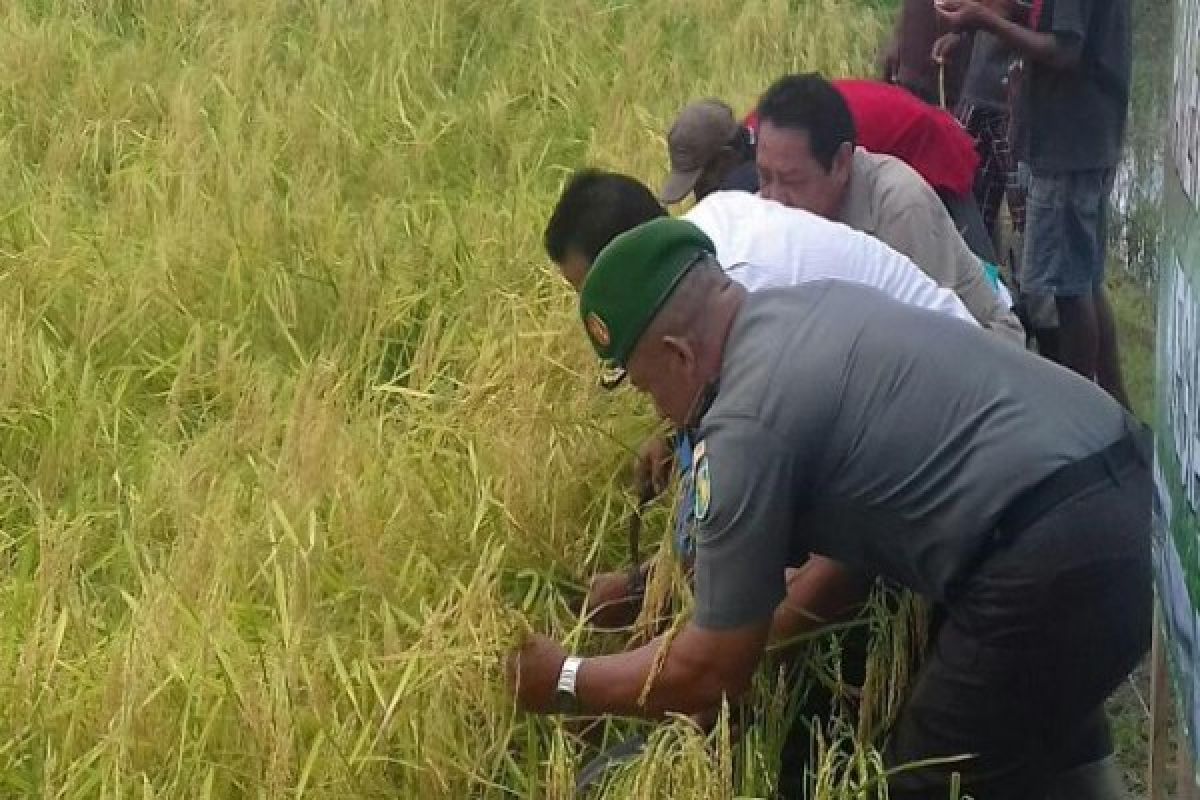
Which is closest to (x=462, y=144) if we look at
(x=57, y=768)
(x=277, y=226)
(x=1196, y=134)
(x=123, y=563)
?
(x=277, y=226)

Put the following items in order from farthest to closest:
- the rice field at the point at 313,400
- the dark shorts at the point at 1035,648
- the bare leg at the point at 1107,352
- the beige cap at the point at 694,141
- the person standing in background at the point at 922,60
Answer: the person standing in background at the point at 922,60 < the bare leg at the point at 1107,352 < the beige cap at the point at 694,141 < the rice field at the point at 313,400 < the dark shorts at the point at 1035,648

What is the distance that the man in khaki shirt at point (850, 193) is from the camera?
345 cm

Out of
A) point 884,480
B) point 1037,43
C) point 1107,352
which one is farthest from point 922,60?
point 884,480

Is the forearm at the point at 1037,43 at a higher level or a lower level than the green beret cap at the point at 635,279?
lower

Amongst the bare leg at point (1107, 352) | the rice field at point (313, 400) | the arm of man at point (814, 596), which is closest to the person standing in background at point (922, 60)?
the rice field at point (313, 400)

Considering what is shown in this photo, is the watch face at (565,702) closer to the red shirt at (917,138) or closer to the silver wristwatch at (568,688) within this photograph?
the silver wristwatch at (568,688)

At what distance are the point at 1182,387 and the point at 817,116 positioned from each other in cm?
177

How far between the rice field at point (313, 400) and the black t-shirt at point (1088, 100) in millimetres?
1066

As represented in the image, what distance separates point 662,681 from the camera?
2.36m

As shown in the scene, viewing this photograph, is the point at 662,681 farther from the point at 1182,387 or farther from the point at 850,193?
the point at 850,193

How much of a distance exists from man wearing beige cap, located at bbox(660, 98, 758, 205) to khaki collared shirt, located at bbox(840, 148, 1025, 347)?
1.36ft

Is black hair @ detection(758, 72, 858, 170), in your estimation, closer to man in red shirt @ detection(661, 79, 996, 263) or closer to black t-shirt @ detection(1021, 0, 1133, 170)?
man in red shirt @ detection(661, 79, 996, 263)

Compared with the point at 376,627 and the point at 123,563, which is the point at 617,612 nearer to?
the point at 376,627

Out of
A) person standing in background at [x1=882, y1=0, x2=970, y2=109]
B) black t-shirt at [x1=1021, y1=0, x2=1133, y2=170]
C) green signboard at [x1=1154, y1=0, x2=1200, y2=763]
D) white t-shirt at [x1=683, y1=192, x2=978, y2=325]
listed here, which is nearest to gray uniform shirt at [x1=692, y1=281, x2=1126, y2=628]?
green signboard at [x1=1154, y1=0, x2=1200, y2=763]
